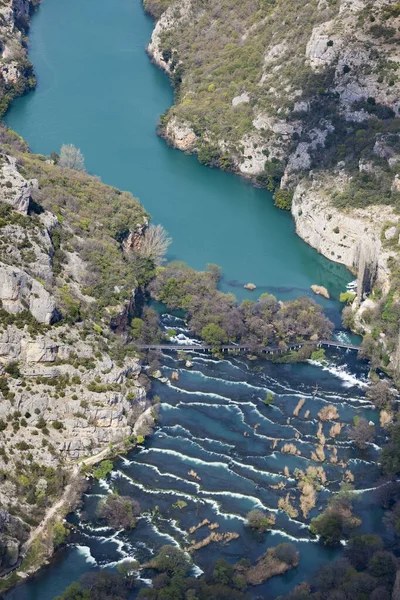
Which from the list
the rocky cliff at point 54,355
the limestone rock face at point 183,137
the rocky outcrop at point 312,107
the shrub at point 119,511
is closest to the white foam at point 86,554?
the rocky cliff at point 54,355

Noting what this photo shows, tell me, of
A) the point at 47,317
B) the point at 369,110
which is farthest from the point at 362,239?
the point at 47,317

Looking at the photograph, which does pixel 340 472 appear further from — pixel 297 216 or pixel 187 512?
pixel 297 216

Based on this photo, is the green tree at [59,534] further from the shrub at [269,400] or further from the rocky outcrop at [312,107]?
the rocky outcrop at [312,107]

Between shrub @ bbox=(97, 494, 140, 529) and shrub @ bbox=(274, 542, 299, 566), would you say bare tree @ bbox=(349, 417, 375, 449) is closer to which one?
shrub @ bbox=(274, 542, 299, 566)

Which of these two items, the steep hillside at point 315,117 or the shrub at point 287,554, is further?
the steep hillside at point 315,117

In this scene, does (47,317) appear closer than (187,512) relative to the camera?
No

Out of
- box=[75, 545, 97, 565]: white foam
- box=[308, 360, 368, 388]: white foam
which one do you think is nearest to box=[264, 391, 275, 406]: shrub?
box=[308, 360, 368, 388]: white foam
